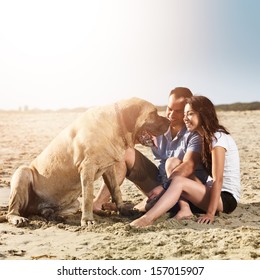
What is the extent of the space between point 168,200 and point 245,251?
3.14 feet

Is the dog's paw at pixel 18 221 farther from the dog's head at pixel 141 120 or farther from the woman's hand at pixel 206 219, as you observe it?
the woman's hand at pixel 206 219

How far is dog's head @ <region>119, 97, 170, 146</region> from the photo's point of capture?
5059mm

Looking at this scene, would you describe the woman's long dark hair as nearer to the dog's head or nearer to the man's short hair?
the dog's head

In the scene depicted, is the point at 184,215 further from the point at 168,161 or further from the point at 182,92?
the point at 182,92

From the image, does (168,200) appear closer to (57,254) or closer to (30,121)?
(57,254)

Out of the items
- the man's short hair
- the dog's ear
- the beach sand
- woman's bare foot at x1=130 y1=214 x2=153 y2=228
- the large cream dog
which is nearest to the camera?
the beach sand

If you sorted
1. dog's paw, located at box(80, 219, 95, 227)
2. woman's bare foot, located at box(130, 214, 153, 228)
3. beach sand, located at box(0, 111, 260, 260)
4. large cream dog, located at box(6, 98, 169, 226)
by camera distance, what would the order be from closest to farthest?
beach sand, located at box(0, 111, 260, 260) < woman's bare foot, located at box(130, 214, 153, 228) < dog's paw, located at box(80, 219, 95, 227) < large cream dog, located at box(6, 98, 169, 226)

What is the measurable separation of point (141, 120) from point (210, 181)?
91cm

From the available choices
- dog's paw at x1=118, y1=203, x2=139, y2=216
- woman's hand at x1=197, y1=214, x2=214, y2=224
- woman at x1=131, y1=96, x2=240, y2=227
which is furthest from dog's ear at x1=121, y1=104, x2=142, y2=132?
woman's hand at x1=197, y1=214, x2=214, y2=224

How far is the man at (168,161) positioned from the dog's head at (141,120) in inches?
12.7

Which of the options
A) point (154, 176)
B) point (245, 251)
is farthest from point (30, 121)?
point (245, 251)

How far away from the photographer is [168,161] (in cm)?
541

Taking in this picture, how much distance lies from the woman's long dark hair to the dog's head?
341mm

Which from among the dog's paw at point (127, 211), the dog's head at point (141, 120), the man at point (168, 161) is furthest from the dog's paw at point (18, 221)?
the dog's head at point (141, 120)
